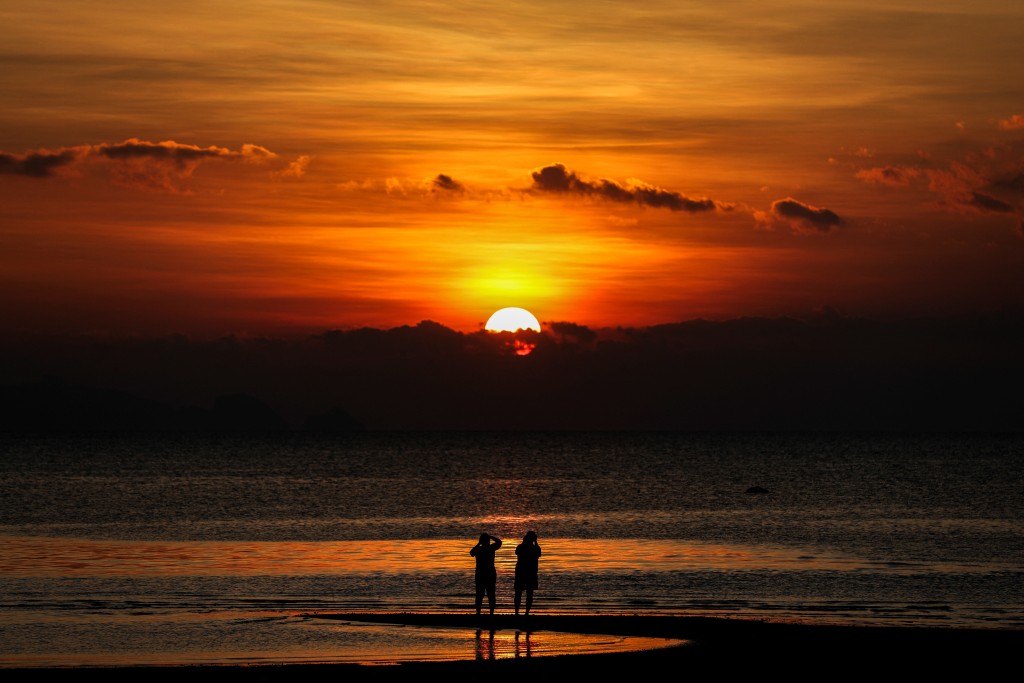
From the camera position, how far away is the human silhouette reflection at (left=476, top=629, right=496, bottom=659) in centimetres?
2531

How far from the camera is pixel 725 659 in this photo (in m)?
25.0

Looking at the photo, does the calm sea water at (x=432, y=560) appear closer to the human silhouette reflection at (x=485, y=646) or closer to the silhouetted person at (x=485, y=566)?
the human silhouette reflection at (x=485, y=646)

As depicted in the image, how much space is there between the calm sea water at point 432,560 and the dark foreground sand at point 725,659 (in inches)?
69.6

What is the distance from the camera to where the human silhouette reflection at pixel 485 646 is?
25312mm

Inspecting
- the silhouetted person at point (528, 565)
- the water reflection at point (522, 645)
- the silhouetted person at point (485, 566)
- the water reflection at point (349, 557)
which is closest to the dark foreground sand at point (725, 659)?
the water reflection at point (522, 645)

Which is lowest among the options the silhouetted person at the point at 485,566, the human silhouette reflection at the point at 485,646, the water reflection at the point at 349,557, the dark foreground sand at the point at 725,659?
the water reflection at the point at 349,557

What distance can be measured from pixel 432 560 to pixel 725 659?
25.2 meters

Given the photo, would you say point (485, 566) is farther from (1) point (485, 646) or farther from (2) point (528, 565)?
(1) point (485, 646)

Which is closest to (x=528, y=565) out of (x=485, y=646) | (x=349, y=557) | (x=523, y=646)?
(x=523, y=646)

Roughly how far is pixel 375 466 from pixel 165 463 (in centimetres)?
2874

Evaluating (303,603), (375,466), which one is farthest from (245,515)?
(375,466)

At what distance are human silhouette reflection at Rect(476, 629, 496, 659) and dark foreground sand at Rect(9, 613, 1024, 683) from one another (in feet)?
2.42

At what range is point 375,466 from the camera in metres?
166

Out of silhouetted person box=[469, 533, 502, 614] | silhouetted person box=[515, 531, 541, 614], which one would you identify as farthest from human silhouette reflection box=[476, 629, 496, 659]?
silhouetted person box=[515, 531, 541, 614]
